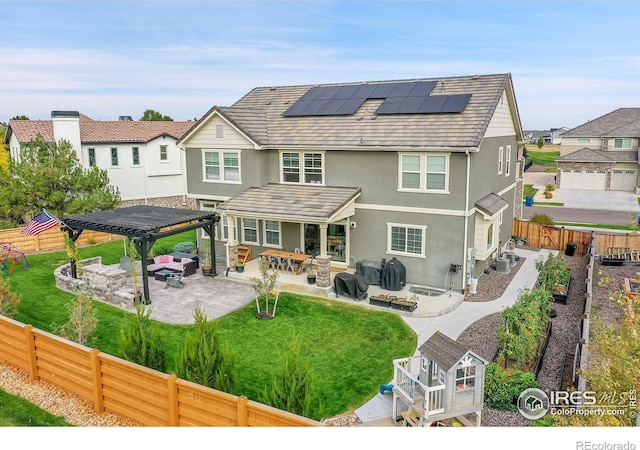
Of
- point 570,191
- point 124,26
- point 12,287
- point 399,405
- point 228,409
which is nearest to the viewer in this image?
point 228,409

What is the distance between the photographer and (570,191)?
49156mm

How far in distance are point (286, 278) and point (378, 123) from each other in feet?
22.8

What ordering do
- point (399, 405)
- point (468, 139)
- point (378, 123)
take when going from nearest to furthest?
point (399, 405) < point (468, 139) < point (378, 123)

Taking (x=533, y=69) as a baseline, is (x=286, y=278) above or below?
below

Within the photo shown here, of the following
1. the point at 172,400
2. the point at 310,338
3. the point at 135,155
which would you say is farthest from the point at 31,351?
the point at 135,155

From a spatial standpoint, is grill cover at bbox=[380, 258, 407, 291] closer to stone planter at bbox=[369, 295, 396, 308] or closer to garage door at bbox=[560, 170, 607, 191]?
stone planter at bbox=[369, 295, 396, 308]

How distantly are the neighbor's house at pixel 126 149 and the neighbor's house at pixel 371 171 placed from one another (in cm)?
1246

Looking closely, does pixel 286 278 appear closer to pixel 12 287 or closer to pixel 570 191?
pixel 12 287

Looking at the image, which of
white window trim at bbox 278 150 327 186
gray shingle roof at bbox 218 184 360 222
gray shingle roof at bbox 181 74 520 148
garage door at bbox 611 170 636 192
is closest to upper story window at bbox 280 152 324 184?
white window trim at bbox 278 150 327 186

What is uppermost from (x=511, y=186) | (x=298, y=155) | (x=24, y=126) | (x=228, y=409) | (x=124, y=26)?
(x=124, y=26)

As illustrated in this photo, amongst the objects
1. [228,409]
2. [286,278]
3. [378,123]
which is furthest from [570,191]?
[228,409]

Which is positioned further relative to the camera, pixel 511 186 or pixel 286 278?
pixel 511 186

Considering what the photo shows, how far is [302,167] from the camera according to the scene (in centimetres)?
2017

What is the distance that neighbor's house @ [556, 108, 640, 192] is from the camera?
4797cm
